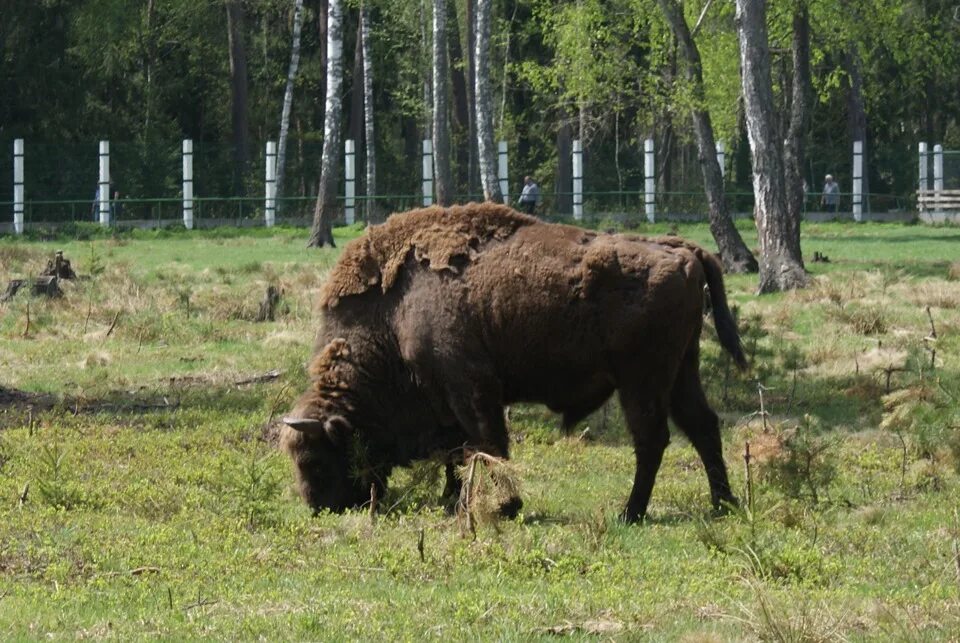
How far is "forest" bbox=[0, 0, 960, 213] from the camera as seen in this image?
4453cm

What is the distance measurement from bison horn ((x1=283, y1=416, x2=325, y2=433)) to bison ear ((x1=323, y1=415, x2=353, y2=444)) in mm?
49

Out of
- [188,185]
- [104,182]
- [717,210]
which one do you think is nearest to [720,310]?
[717,210]

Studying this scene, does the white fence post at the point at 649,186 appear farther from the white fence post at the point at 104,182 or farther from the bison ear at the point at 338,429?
the bison ear at the point at 338,429

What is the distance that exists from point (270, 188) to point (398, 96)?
1374 centimetres

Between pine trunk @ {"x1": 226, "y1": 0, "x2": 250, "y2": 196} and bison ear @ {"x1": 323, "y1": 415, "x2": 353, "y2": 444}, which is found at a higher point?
pine trunk @ {"x1": 226, "y1": 0, "x2": 250, "y2": 196}

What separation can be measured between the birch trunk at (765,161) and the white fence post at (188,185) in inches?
968

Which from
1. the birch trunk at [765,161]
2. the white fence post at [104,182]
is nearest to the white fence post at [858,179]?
the white fence post at [104,182]

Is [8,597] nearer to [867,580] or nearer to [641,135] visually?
[867,580]

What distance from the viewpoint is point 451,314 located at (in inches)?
417

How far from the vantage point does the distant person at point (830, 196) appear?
52.2m

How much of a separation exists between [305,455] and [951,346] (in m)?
8.73

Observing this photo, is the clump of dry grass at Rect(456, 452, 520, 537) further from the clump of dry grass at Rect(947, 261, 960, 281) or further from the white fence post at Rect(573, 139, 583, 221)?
the white fence post at Rect(573, 139, 583, 221)

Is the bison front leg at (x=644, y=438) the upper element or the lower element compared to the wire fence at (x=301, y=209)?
lower

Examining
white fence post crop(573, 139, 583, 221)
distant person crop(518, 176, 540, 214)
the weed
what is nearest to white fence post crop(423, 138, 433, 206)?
distant person crop(518, 176, 540, 214)
